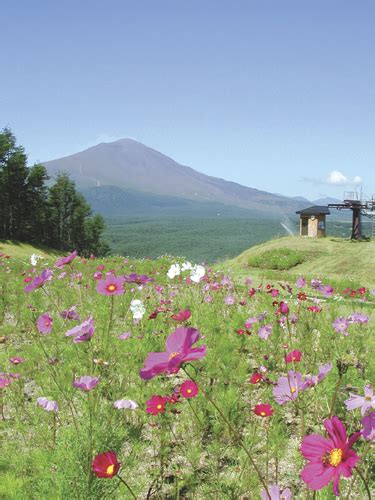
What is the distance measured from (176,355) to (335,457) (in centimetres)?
47

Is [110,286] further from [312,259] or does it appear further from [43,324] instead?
[312,259]

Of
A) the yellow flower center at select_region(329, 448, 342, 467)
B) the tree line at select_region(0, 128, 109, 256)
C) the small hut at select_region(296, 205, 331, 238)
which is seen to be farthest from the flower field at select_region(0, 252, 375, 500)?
the tree line at select_region(0, 128, 109, 256)

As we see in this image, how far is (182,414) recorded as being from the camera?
3604mm

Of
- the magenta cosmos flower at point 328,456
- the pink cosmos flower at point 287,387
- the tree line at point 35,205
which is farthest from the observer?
the tree line at point 35,205

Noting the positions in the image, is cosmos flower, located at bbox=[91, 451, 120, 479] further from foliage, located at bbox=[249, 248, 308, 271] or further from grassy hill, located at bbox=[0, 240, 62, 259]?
grassy hill, located at bbox=[0, 240, 62, 259]

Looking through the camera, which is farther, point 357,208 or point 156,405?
point 357,208

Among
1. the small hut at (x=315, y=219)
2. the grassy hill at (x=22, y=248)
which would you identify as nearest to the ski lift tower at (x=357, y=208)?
the small hut at (x=315, y=219)

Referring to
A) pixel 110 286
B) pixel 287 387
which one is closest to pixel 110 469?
pixel 287 387

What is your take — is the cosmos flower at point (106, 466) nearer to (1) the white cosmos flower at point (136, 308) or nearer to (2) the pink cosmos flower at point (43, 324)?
(2) the pink cosmos flower at point (43, 324)

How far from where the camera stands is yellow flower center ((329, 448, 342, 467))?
1.07m

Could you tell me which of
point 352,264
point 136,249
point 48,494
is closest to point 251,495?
point 48,494

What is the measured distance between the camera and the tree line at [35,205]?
47406mm

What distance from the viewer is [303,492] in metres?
2.58

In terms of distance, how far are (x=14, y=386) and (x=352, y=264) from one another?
19.8 m
